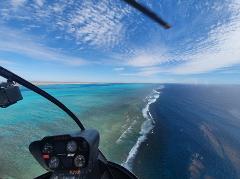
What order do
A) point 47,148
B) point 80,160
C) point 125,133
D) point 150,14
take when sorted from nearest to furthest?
point 150,14, point 80,160, point 47,148, point 125,133

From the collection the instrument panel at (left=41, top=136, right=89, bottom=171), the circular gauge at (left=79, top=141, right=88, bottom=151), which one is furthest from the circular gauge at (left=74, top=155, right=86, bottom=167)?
the circular gauge at (left=79, top=141, right=88, bottom=151)

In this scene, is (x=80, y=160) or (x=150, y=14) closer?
(x=150, y=14)

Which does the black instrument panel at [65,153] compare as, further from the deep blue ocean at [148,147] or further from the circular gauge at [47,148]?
the deep blue ocean at [148,147]

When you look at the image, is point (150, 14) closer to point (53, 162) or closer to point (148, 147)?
point (53, 162)

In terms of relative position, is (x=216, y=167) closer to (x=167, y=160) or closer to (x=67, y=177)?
(x=167, y=160)

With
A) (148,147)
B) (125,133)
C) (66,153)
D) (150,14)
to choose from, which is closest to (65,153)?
(66,153)

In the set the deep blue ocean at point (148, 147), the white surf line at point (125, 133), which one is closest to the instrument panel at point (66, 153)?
the deep blue ocean at point (148, 147)

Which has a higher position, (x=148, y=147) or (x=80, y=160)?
(x=80, y=160)

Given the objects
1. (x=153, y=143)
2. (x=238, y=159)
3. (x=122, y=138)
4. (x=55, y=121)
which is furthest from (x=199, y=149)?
(x=55, y=121)

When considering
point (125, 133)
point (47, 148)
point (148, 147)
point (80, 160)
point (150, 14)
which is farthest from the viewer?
point (125, 133)
